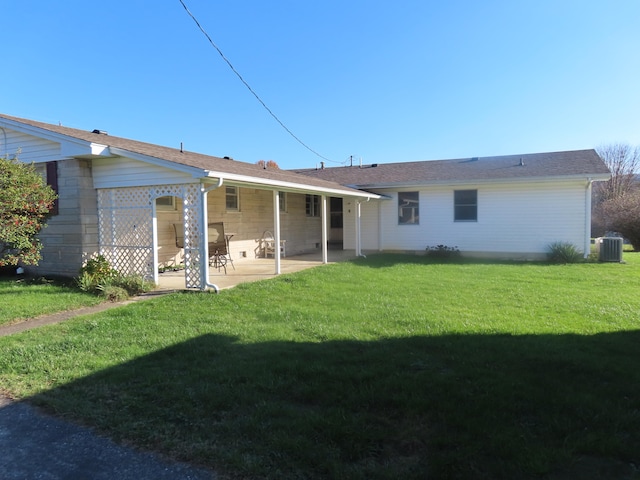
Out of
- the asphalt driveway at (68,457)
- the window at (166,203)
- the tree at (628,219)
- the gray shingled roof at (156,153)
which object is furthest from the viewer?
the tree at (628,219)

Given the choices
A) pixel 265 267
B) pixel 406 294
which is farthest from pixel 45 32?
pixel 406 294

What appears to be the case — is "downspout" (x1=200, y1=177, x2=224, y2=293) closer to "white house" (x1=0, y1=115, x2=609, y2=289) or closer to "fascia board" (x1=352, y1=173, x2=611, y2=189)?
"white house" (x1=0, y1=115, x2=609, y2=289)

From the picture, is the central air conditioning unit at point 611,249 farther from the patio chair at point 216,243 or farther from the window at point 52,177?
the window at point 52,177

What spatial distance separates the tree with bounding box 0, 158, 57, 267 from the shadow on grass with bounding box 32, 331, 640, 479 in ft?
15.4

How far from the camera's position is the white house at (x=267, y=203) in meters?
9.08

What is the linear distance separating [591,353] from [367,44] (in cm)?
1164

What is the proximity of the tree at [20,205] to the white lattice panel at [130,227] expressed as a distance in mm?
1340

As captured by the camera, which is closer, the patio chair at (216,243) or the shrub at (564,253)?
the patio chair at (216,243)

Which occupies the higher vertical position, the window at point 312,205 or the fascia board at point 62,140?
the fascia board at point 62,140

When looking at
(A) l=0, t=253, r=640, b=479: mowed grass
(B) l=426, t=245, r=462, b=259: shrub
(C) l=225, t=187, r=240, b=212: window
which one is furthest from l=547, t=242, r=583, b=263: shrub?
(C) l=225, t=187, r=240, b=212: window

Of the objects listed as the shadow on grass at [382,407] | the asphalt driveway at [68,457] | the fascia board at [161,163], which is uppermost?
the fascia board at [161,163]

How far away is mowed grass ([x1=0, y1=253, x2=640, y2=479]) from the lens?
2.68 metres

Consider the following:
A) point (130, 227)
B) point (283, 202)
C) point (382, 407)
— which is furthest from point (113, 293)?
point (283, 202)

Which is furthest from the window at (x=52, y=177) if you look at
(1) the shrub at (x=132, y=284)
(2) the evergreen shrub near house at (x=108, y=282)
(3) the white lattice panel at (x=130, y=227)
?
(1) the shrub at (x=132, y=284)
